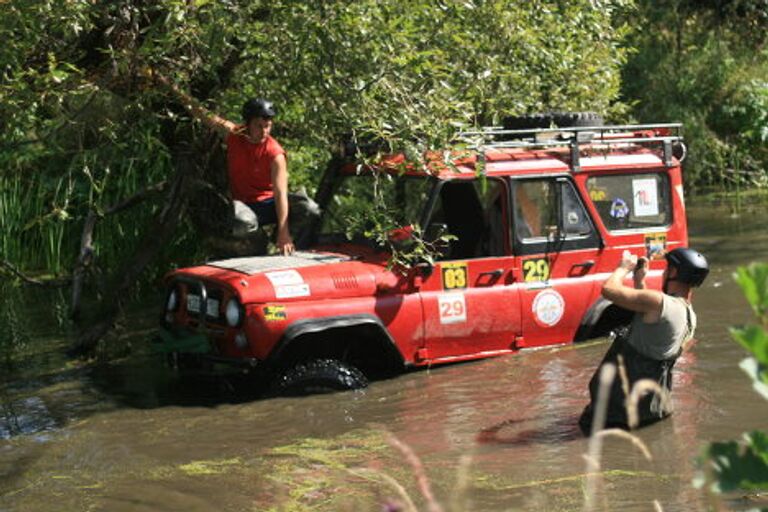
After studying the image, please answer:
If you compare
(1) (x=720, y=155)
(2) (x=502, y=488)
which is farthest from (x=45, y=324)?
(1) (x=720, y=155)

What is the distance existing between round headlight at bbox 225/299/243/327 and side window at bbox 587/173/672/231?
10.3ft

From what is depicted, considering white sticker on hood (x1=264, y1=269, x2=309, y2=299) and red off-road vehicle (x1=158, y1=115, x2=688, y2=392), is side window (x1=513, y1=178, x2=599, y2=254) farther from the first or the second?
white sticker on hood (x1=264, y1=269, x2=309, y2=299)

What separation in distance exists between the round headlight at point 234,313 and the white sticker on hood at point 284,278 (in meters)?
0.29

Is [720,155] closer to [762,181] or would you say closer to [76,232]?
[762,181]

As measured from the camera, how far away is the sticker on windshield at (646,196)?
10.4 m

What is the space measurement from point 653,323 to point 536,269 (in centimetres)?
244

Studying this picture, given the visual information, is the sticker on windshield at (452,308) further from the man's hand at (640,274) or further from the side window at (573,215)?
the man's hand at (640,274)

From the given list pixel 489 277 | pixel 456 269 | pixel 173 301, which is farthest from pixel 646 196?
pixel 173 301

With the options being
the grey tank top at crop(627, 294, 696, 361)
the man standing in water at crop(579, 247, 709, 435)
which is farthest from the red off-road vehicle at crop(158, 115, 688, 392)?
the grey tank top at crop(627, 294, 696, 361)

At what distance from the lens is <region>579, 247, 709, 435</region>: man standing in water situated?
729cm

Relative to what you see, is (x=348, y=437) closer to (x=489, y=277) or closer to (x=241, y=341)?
(x=241, y=341)

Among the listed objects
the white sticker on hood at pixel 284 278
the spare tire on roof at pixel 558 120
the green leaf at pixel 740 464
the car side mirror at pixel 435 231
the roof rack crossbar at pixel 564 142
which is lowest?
the green leaf at pixel 740 464

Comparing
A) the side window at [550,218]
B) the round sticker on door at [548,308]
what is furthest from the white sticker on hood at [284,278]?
the round sticker on door at [548,308]

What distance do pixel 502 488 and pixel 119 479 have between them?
86.8 inches
